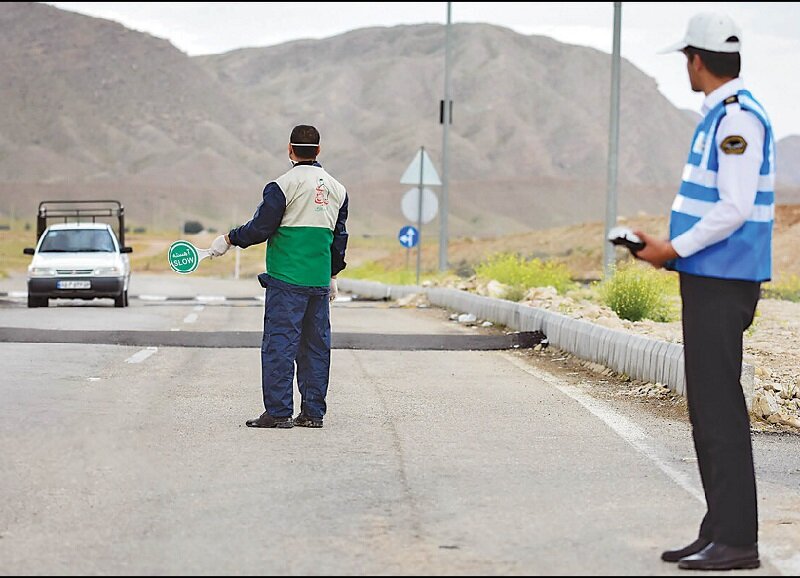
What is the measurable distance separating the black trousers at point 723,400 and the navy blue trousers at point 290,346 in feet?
13.6

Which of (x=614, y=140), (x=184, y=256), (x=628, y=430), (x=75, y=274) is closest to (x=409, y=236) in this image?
(x=75, y=274)

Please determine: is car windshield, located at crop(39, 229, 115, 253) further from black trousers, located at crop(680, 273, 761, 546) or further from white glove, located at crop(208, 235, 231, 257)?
black trousers, located at crop(680, 273, 761, 546)

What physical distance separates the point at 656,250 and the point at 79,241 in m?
23.8

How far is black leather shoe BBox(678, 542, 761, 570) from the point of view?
17.6ft

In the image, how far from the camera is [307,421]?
941 centimetres

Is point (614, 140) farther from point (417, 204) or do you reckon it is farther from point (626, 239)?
point (626, 239)

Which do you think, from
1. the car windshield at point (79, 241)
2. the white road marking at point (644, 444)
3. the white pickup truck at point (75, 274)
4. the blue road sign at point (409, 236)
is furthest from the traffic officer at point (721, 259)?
the blue road sign at point (409, 236)

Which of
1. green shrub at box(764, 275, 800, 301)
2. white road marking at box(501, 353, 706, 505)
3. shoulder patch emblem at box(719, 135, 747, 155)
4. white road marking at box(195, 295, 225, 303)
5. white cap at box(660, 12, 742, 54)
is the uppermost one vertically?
white cap at box(660, 12, 742, 54)

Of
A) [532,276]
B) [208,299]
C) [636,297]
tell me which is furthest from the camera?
[208,299]

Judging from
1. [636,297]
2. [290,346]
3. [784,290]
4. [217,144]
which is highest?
[217,144]

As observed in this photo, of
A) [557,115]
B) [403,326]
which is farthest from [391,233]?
[403,326]

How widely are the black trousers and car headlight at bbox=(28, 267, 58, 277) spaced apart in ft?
73.6

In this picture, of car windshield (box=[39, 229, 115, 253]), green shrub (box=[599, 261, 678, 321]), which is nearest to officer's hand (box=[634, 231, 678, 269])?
green shrub (box=[599, 261, 678, 321])

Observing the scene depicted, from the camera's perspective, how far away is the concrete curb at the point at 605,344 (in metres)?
Answer: 11.8
